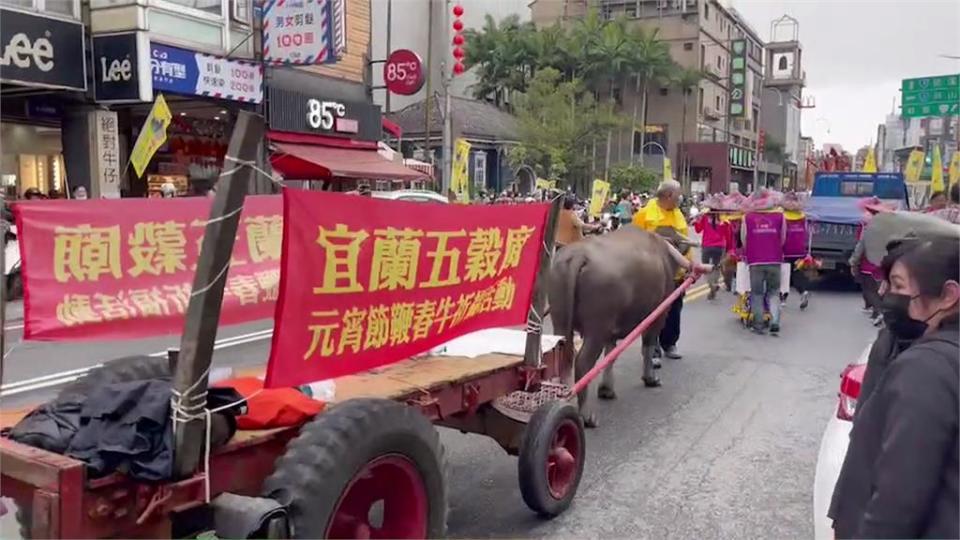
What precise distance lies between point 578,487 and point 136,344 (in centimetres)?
567

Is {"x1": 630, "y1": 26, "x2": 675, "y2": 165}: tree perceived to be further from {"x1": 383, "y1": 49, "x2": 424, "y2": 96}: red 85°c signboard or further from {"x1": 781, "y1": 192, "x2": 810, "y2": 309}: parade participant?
{"x1": 781, "y1": 192, "x2": 810, "y2": 309}: parade participant

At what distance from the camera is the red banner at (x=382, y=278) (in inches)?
120

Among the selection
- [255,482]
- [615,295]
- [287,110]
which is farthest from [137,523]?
[287,110]

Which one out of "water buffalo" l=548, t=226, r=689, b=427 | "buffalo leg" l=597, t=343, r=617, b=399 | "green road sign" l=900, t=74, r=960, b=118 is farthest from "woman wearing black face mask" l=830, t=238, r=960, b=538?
"green road sign" l=900, t=74, r=960, b=118

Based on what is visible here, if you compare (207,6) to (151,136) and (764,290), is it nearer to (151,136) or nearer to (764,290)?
(151,136)

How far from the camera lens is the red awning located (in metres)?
20.9

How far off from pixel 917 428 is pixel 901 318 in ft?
1.61

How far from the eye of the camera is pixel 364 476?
3408 millimetres

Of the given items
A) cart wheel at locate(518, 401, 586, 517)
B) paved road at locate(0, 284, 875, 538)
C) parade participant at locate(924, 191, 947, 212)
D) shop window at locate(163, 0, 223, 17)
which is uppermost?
shop window at locate(163, 0, 223, 17)

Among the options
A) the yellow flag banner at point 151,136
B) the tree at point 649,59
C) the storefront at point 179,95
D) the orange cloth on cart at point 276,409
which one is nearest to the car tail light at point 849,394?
the orange cloth on cart at point 276,409

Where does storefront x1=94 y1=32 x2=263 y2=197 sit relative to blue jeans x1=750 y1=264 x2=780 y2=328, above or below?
above

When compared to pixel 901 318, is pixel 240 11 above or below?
above

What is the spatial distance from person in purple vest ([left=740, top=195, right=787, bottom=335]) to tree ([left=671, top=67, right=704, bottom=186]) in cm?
4742

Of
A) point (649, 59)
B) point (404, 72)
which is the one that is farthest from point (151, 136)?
point (649, 59)
